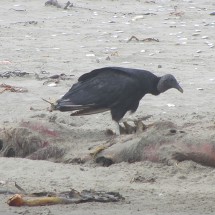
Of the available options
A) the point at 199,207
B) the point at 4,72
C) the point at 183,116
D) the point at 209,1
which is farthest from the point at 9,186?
the point at 209,1

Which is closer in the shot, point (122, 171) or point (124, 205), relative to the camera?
point (124, 205)

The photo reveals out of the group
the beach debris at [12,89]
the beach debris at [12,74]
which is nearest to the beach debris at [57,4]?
the beach debris at [12,74]

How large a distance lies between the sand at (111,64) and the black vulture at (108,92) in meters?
0.21

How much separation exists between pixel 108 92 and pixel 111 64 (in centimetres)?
284

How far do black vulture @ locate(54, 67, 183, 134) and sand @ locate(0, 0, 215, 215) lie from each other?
210mm

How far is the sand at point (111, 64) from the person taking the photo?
5.24m

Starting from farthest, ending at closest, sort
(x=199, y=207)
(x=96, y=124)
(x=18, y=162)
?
(x=96, y=124) < (x=18, y=162) < (x=199, y=207)

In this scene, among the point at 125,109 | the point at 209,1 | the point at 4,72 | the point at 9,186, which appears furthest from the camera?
the point at 209,1

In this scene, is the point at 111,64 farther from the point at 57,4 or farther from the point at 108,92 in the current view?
the point at 57,4

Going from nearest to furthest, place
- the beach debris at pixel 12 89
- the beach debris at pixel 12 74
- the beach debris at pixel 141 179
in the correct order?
the beach debris at pixel 141 179 → the beach debris at pixel 12 89 → the beach debris at pixel 12 74

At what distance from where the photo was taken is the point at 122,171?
5672 millimetres

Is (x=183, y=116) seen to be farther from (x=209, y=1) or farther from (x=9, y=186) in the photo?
(x=209, y=1)

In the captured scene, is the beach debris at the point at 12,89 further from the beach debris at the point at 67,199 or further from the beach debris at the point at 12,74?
the beach debris at the point at 67,199

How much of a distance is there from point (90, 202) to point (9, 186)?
637 mm
